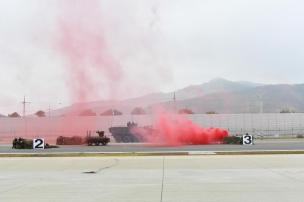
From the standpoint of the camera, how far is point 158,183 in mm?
16484

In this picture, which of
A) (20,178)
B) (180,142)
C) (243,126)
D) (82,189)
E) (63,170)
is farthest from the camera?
(243,126)

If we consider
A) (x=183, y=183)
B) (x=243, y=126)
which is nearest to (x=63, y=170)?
(x=183, y=183)

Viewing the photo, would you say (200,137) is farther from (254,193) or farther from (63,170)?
(254,193)

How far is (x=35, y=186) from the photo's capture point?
16109 mm

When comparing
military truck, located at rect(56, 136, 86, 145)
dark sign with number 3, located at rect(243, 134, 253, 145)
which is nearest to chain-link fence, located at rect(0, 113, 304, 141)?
military truck, located at rect(56, 136, 86, 145)

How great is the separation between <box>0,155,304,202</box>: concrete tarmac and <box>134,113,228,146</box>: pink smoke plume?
32.4 m

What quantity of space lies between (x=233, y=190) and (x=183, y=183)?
242 centimetres

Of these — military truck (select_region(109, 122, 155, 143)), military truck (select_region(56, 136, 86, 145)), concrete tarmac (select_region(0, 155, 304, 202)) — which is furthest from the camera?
military truck (select_region(109, 122, 155, 143))

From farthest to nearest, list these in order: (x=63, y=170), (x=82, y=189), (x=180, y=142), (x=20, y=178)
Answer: (x=180, y=142) < (x=63, y=170) < (x=20, y=178) < (x=82, y=189)

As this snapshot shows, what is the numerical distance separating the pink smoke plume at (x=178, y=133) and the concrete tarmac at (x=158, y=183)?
3237 centimetres

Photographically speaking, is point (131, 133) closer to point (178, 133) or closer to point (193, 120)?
point (178, 133)

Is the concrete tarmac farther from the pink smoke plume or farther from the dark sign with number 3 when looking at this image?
the pink smoke plume

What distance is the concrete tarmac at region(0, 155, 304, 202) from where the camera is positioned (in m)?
13.3

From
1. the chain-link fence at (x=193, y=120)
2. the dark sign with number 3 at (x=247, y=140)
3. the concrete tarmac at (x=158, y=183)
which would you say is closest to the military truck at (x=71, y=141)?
the dark sign with number 3 at (x=247, y=140)
